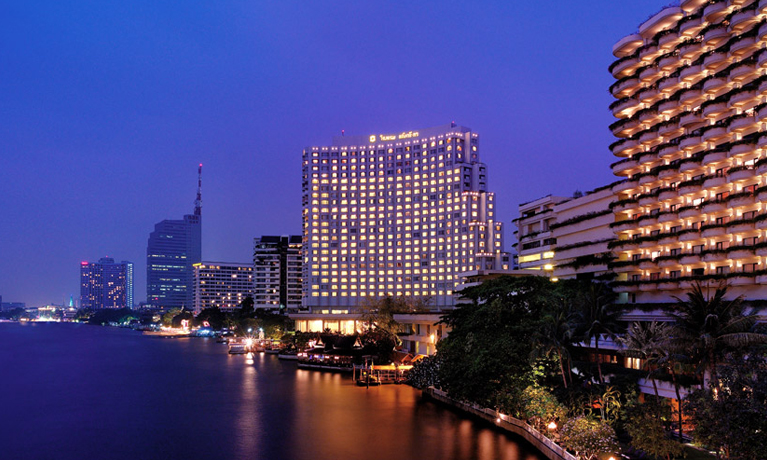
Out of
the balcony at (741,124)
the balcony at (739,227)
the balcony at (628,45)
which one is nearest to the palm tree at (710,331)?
the balcony at (739,227)

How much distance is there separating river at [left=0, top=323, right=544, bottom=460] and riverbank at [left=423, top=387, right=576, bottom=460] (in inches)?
38.4

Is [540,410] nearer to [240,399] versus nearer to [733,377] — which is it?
[733,377]

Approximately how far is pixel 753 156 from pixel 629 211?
20.6 meters

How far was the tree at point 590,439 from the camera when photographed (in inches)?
1640

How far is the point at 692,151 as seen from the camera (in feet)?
251

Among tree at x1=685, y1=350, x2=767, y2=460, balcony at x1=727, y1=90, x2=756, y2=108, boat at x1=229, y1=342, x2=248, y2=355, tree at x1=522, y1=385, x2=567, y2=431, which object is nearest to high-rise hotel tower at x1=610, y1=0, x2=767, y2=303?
balcony at x1=727, y1=90, x2=756, y2=108

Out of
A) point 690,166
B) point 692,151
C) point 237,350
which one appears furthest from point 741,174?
point 237,350

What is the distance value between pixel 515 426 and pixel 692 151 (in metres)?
40.8

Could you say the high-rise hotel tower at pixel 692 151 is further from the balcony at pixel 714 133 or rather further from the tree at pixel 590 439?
the tree at pixel 590 439

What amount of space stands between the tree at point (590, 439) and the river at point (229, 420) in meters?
8.09

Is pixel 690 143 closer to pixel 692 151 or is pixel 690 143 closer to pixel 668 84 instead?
pixel 692 151

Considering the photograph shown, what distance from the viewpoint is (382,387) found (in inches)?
3654

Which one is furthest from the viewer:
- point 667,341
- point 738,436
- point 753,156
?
point 753,156

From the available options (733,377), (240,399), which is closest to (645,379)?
(733,377)
